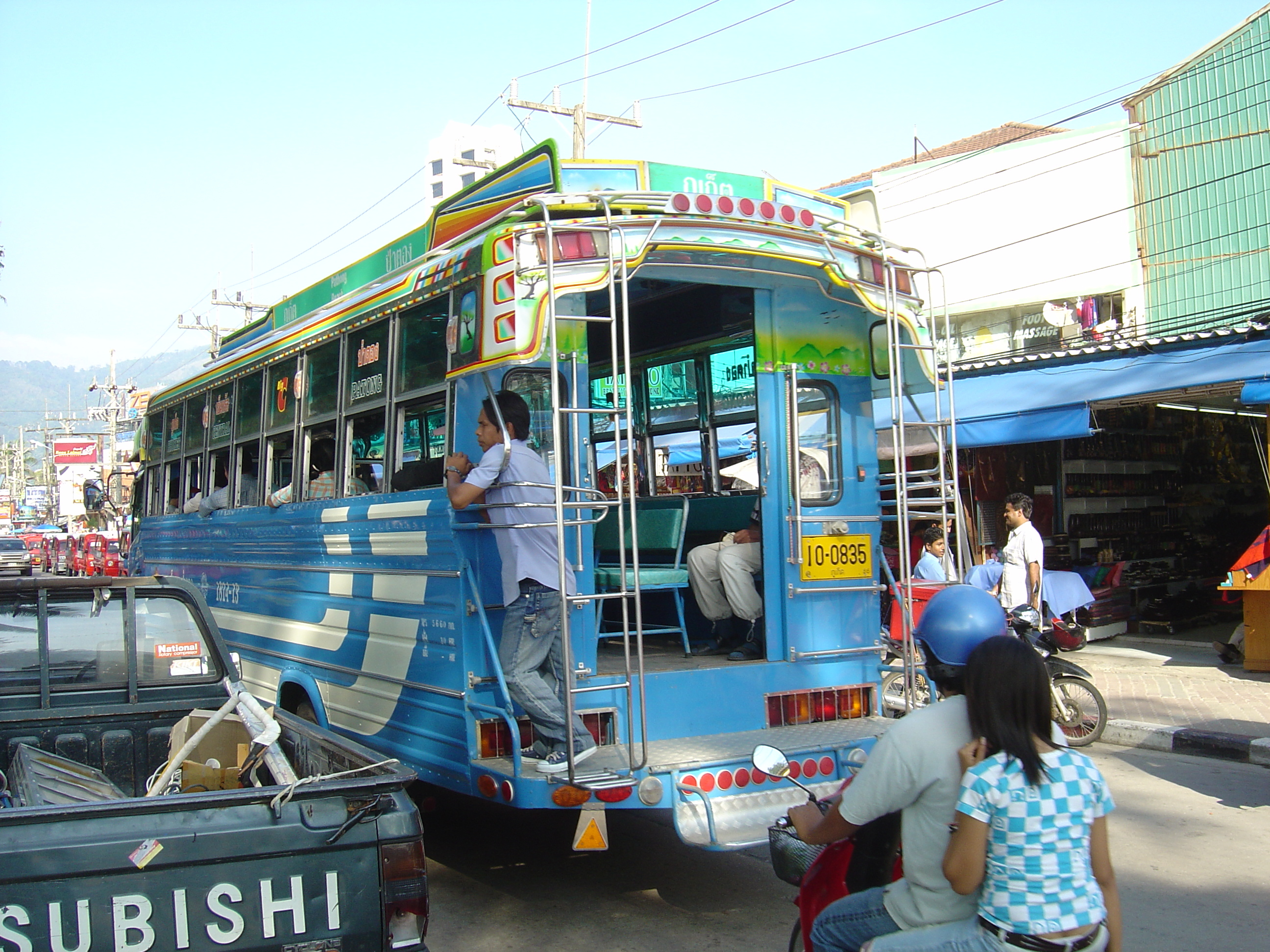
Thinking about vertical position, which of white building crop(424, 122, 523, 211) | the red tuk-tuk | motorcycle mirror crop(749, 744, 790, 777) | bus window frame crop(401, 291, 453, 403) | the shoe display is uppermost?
white building crop(424, 122, 523, 211)

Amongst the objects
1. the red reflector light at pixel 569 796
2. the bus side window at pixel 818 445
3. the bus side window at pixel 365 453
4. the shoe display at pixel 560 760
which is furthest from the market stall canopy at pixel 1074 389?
the red reflector light at pixel 569 796

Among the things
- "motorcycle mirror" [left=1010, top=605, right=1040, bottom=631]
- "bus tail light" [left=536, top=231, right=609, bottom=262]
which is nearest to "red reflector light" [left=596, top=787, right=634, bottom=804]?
"bus tail light" [left=536, top=231, right=609, bottom=262]

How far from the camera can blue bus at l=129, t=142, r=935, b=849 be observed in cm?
455

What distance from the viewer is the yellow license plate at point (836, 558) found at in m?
5.66

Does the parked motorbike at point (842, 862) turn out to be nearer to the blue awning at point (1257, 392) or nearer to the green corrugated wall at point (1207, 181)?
the blue awning at point (1257, 392)

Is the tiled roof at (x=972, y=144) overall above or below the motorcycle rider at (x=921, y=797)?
above

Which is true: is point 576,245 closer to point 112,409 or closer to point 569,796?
point 569,796

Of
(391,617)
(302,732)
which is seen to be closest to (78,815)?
(302,732)

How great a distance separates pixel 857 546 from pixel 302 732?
3232mm

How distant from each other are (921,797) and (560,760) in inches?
86.6

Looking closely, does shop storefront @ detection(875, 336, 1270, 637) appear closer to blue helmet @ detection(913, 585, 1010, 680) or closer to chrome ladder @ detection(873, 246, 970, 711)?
chrome ladder @ detection(873, 246, 970, 711)

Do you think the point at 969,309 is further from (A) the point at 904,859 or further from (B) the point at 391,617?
(A) the point at 904,859

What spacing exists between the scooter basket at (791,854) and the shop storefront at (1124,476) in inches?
335

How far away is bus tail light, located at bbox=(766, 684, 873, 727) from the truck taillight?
9.25 feet
